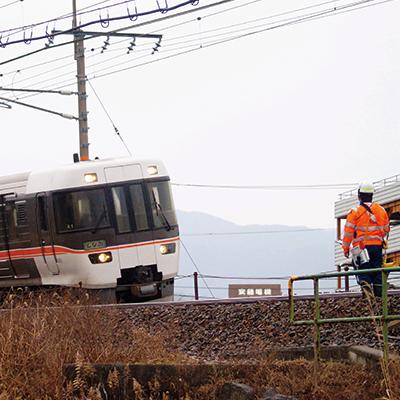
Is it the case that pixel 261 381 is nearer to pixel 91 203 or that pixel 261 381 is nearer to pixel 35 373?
pixel 35 373

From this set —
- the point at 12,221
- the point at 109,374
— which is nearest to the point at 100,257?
the point at 12,221

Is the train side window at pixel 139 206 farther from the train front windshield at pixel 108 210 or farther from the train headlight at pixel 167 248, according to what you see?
the train headlight at pixel 167 248

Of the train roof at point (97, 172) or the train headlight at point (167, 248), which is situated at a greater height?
the train roof at point (97, 172)

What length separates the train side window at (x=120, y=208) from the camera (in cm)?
1393

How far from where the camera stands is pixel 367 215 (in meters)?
9.46

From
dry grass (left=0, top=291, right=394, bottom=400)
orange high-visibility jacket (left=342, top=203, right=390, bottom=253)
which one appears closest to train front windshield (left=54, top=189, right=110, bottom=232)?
orange high-visibility jacket (left=342, top=203, right=390, bottom=253)

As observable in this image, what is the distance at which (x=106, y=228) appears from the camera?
13.9 meters

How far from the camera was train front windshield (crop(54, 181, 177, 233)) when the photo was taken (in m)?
13.9

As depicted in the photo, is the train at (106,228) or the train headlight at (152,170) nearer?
the train at (106,228)

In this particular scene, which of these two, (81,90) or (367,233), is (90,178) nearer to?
(367,233)

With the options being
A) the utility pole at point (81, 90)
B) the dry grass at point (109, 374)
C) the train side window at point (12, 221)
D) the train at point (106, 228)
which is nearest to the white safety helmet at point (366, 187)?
the dry grass at point (109, 374)

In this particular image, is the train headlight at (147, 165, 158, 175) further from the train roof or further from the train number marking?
the train number marking

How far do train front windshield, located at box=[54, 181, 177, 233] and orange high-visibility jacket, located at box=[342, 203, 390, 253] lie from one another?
571 cm

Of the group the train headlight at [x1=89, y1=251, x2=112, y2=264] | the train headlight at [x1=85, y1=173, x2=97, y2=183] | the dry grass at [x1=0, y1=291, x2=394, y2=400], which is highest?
the train headlight at [x1=85, y1=173, x2=97, y2=183]
